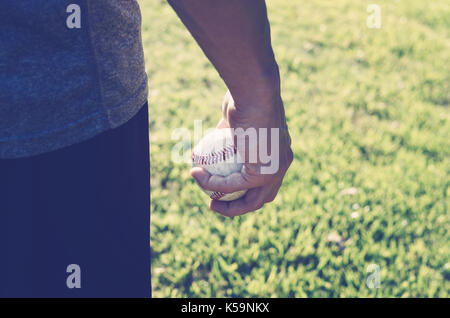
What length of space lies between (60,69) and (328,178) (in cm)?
359

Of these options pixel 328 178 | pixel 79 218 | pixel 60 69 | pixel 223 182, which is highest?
pixel 60 69

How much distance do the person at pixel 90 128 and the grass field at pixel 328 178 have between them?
1868 mm

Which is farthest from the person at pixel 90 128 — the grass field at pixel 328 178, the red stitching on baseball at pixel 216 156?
the grass field at pixel 328 178

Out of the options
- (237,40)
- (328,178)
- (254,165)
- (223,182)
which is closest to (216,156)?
(223,182)

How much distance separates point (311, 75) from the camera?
6527 millimetres

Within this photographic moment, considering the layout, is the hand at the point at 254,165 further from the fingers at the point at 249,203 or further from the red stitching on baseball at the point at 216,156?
the red stitching on baseball at the point at 216,156

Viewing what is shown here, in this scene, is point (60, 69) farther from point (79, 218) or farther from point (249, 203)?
point (249, 203)

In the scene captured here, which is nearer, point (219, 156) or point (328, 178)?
point (219, 156)

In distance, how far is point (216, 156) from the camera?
2502mm

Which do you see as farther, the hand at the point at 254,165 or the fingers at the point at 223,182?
the fingers at the point at 223,182

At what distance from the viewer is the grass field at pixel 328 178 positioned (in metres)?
3.75

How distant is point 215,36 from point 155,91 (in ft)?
14.9
